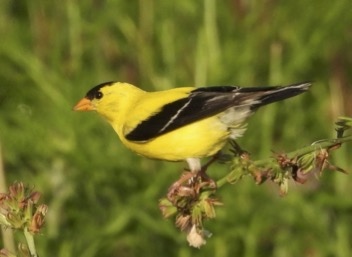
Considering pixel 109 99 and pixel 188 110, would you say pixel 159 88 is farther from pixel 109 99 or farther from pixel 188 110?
pixel 188 110

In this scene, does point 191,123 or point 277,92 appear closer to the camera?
point 277,92

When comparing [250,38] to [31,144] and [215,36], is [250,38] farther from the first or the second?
[31,144]

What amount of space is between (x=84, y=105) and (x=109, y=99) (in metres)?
0.09

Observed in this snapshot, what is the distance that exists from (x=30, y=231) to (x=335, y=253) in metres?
2.74

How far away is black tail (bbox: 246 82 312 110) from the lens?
8.28 ft

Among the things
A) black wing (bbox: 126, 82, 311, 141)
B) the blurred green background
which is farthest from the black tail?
the blurred green background

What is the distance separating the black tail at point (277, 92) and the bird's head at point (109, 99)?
673mm

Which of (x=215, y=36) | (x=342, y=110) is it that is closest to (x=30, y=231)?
(x=215, y=36)

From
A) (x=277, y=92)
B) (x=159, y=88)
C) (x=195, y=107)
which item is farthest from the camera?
(x=159, y=88)

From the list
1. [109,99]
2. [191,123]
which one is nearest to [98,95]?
[109,99]

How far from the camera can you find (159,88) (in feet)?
16.6

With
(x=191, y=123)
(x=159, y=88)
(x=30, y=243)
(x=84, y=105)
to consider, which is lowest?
(x=30, y=243)

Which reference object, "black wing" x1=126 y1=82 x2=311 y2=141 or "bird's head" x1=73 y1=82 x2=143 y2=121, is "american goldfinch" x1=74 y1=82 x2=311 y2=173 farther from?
"bird's head" x1=73 y1=82 x2=143 y2=121

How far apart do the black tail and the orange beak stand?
0.77m
